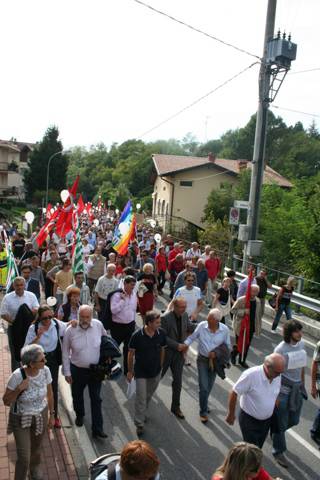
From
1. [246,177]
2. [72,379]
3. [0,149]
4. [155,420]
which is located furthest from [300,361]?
[0,149]

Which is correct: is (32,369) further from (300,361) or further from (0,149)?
(0,149)

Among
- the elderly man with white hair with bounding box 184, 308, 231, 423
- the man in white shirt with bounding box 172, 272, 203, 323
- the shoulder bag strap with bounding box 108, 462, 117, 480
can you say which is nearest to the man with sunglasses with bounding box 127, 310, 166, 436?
the elderly man with white hair with bounding box 184, 308, 231, 423

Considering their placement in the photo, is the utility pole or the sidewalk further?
the utility pole

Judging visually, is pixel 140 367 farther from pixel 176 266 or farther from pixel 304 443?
pixel 176 266

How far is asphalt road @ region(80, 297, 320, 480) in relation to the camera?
5.39 metres

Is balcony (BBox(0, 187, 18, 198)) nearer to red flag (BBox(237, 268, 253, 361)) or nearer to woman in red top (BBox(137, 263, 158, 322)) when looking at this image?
woman in red top (BBox(137, 263, 158, 322))

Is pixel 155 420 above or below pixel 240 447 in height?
below

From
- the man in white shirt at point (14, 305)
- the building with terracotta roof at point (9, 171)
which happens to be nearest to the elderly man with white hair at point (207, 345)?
the man in white shirt at point (14, 305)

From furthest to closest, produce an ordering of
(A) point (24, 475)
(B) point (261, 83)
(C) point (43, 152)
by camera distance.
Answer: (C) point (43, 152)
(B) point (261, 83)
(A) point (24, 475)

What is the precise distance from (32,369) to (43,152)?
60204 mm

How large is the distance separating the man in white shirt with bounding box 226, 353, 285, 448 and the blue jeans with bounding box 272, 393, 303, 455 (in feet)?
1.70

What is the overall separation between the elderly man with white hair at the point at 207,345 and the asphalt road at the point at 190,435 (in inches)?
14.1

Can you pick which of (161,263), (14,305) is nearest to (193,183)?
(161,263)

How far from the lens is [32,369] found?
4.51 metres
